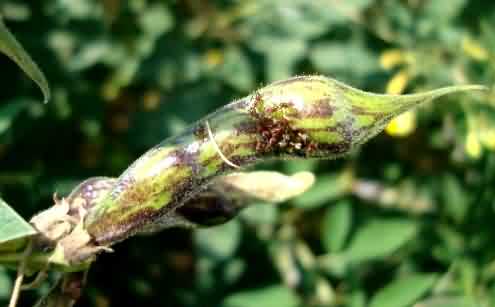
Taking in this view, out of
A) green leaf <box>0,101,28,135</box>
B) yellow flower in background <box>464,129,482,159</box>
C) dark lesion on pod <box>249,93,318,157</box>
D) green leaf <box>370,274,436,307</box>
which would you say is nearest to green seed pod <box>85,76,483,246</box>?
dark lesion on pod <box>249,93,318,157</box>

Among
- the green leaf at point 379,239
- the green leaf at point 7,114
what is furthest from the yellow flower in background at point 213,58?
the green leaf at point 7,114

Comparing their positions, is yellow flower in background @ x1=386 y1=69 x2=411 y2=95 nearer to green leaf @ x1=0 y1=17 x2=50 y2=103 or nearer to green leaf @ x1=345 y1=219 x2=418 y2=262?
green leaf @ x1=345 y1=219 x2=418 y2=262

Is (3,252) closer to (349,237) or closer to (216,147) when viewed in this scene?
(216,147)

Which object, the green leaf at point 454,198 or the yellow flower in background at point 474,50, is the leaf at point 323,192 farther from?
the yellow flower in background at point 474,50

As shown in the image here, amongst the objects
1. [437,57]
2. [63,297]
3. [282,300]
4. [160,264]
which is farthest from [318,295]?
[63,297]

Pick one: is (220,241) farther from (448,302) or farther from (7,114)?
(7,114)

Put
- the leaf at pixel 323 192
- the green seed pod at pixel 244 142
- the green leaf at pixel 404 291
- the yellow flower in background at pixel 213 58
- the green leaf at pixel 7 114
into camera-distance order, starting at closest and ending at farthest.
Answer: the green seed pod at pixel 244 142
the green leaf at pixel 7 114
the green leaf at pixel 404 291
the leaf at pixel 323 192
the yellow flower in background at pixel 213 58

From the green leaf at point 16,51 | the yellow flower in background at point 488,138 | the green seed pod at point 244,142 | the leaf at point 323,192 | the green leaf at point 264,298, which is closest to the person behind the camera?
Answer: the green leaf at point 16,51
